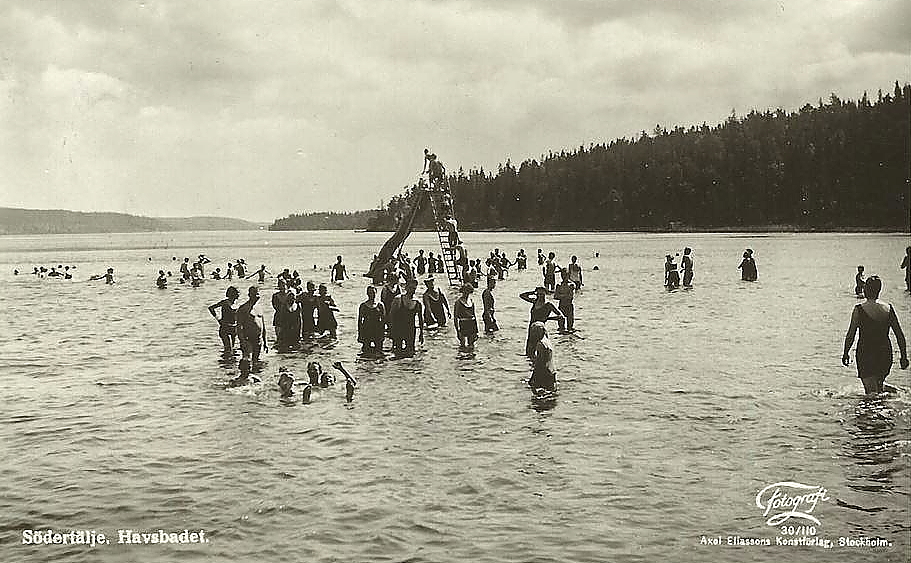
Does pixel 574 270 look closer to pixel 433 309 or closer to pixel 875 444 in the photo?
pixel 433 309

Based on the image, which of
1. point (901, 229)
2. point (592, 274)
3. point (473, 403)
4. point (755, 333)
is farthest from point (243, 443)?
point (901, 229)

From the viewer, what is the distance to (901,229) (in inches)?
4688

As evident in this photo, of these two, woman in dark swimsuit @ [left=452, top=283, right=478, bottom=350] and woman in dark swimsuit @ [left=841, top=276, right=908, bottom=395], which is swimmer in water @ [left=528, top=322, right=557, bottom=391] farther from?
woman in dark swimsuit @ [left=452, top=283, right=478, bottom=350]

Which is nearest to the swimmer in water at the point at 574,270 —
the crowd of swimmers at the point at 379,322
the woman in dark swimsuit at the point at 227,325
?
the crowd of swimmers at the point at 379,322

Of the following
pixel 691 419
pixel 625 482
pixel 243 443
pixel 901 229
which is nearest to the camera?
pixel 625 482

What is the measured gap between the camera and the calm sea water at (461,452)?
9281 millimetres

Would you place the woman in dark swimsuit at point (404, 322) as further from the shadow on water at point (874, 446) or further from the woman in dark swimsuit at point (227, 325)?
the shadow on water at point (874, 446)

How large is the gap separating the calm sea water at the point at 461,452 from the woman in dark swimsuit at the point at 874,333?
34.5 inches

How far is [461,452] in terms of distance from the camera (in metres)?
12.6

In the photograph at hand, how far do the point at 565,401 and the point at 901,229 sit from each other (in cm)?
12410

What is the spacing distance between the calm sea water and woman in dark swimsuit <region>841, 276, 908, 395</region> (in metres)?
0.88

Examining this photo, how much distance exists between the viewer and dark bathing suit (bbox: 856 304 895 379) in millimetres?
13969

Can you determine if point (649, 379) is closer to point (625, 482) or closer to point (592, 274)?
point (625, 482)

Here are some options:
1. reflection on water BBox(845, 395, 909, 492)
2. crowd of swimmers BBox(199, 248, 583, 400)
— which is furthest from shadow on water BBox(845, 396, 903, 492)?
crowd of swimmers BBox(199, 248, 583, 400)
